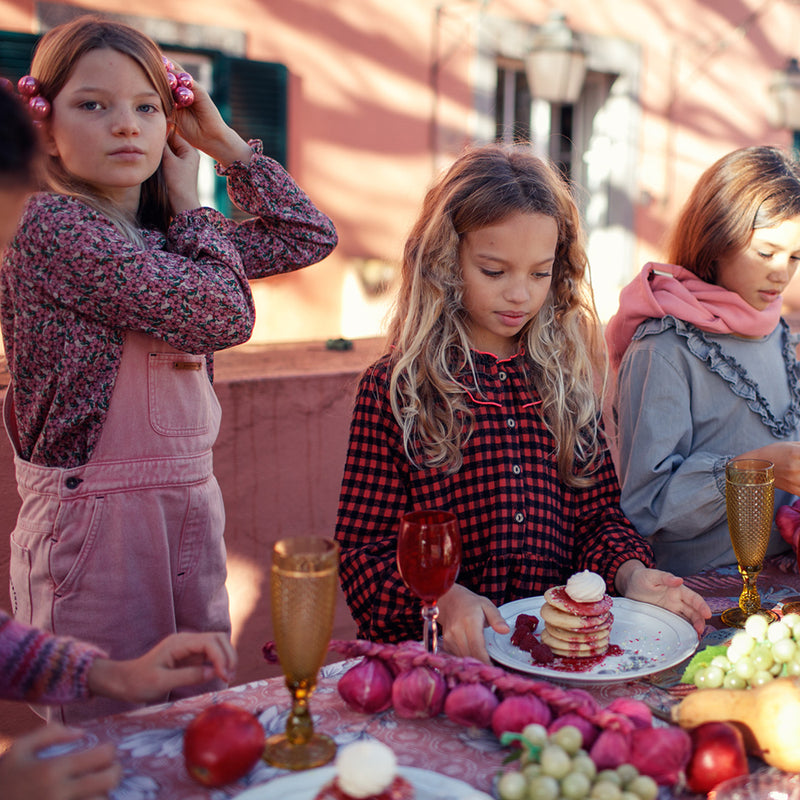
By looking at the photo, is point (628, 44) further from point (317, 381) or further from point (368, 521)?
point (368, 521)

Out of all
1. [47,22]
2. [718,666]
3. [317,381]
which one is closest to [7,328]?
[317,381]

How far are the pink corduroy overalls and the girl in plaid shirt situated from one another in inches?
13.7

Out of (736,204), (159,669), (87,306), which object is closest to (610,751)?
(159,669)

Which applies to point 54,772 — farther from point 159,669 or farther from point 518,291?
point 518,291

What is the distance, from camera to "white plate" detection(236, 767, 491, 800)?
40.6 inches

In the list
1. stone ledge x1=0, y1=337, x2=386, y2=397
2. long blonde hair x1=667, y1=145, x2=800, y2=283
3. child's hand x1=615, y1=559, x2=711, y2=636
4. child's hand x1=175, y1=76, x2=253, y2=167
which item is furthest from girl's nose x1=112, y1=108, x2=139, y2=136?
long blonde hair x1=667, y1=145, x2=800, y2=283

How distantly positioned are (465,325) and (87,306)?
0.82 metres

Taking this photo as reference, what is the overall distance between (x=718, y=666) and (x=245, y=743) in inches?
27.1

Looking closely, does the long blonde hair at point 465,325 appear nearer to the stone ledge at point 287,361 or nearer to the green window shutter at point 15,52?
the stone ledge at point 287,361

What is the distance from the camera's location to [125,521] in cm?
178

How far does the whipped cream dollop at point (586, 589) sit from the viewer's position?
1406mm

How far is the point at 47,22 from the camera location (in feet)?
16.2

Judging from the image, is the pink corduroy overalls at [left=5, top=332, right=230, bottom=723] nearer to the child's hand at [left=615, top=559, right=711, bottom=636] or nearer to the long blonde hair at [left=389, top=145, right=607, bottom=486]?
the long blonde hair at [left=389, top=145, right=607, bottom=486]

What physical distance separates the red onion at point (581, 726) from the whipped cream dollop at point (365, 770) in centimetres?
22
